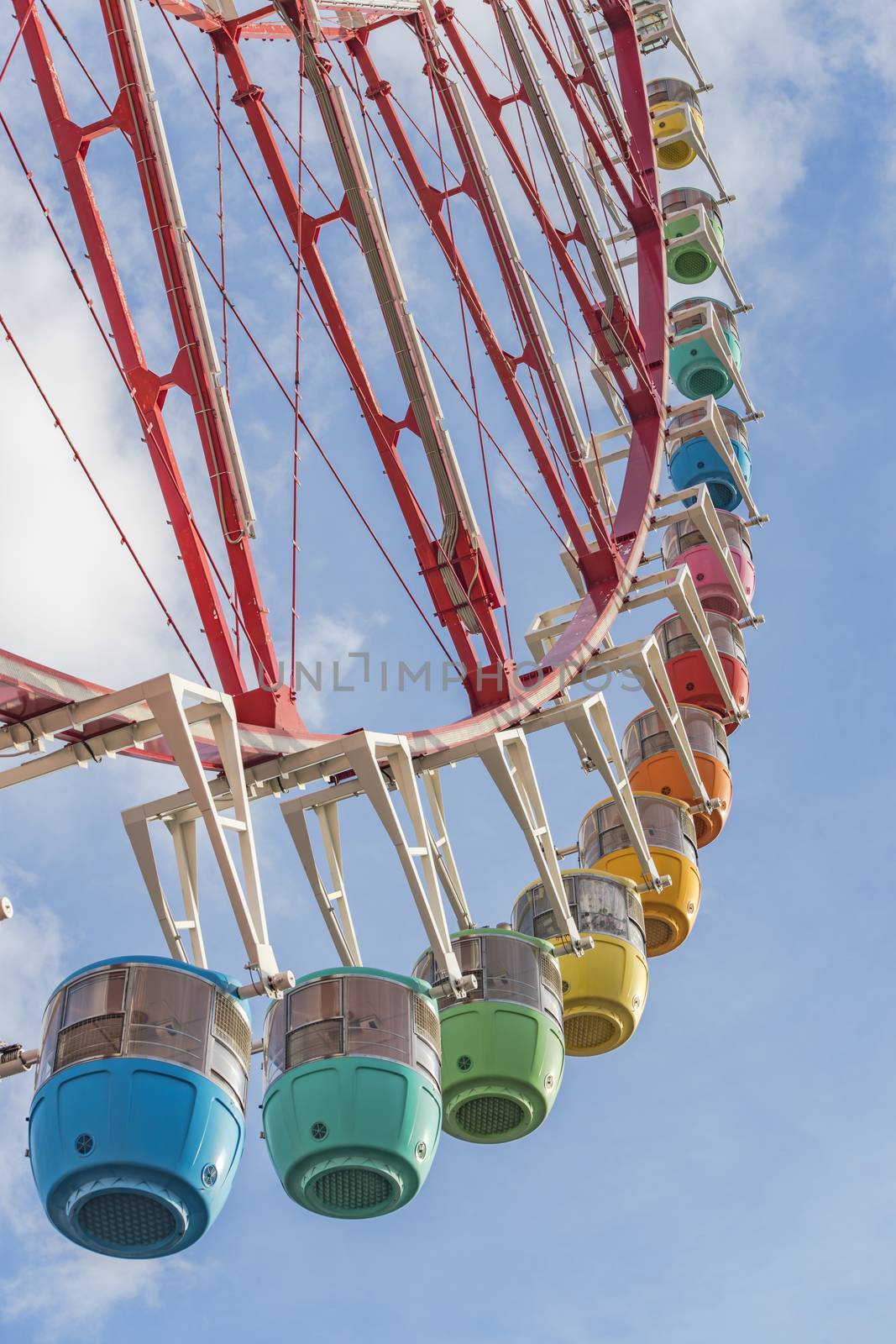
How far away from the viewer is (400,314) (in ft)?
52.1

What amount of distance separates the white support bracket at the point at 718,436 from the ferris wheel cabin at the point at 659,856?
13.3ft

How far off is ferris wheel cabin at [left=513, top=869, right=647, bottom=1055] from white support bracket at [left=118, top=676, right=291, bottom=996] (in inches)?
141

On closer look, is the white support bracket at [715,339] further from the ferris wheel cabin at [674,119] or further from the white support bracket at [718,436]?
the ferris wheel cabin at [674,119]

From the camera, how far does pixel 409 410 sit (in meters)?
15.9

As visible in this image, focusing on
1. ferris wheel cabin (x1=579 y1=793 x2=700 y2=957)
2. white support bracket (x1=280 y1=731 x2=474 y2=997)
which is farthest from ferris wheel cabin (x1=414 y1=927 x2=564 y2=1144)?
ferris wheel cabin (x1=579 y1=793 x2=700 y2=957)

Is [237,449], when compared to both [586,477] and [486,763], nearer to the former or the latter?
[486,763]

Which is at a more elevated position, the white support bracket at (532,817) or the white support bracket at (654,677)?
the white support bracket at (654,677)

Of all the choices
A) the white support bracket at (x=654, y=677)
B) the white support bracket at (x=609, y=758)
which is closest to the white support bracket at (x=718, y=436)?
the white support bracket at (x=654, y=677)

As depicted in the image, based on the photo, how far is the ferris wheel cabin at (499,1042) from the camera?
13.7 m

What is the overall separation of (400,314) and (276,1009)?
5903mm

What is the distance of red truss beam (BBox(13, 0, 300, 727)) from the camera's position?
42.5 feet

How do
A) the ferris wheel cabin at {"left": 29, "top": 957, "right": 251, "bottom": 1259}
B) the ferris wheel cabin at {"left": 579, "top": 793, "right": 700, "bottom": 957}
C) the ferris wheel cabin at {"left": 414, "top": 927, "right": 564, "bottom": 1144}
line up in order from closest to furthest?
1. the ferris wheel cabin at {"left": 29, "top": 957, "right": 251, "bottom": 1259}
2. the ferris wheel cabin at {"left": 414, "top": 927, "right": 564, "bottom": 1144}
3. the ferris wheel cabin at {"left": 579, "top": 793, "right": 700, "bottom": 957}

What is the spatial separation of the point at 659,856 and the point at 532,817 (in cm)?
455

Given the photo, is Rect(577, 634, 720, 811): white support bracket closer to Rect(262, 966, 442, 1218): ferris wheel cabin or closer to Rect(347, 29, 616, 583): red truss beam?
Rect(347, 29, 616, 583): red truss beam
